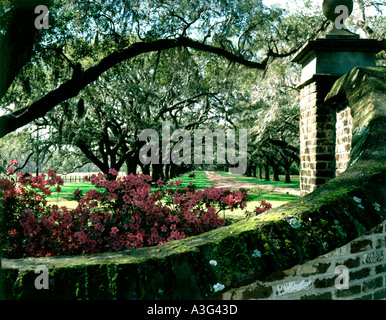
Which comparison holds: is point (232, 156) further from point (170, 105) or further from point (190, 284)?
point (190, 284)

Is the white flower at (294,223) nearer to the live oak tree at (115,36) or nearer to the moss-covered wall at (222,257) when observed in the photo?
the moss-covered wall at (222,257)

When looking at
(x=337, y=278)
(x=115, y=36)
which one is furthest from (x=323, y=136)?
(x=115, y=36)

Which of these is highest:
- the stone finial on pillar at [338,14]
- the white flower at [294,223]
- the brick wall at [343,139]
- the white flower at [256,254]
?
the stone finial on pillar at [338,14]

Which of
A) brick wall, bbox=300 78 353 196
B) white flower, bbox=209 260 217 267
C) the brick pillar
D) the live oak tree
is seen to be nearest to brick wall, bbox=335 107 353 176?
brick wall, bbox=300 78 353 196

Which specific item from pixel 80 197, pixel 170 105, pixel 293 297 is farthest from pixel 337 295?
pixel 170 105

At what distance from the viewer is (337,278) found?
7.55ft

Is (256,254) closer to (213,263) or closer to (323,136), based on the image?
(213,263)

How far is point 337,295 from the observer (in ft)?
7.56

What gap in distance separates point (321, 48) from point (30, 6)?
492 centimetres

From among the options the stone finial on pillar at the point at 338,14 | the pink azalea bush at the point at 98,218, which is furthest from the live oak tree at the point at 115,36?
the stone finial on pillar at the point at 338,14

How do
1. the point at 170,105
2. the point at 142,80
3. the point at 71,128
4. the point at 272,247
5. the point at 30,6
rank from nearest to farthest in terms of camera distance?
1. the point at 272,247
2. the point at 30,6
3. the point at 71,128
4. the point at 142,80
5. the point at 170,105

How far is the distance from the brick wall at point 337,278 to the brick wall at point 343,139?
158 centimetres

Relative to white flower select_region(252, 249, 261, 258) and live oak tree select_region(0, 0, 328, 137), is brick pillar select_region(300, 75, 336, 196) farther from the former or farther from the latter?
live oak tree select_region(0, 0, 328, 137)

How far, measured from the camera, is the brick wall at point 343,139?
157 inches
